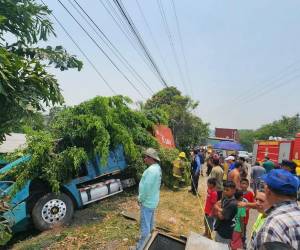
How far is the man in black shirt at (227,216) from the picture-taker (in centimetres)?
527

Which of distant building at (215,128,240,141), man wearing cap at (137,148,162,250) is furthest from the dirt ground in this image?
distant building at (215,128,240,141)

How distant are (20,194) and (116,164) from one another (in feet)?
10.9

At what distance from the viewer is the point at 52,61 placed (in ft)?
28.4

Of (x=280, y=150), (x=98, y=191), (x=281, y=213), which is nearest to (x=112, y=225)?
(x=98, y=191)

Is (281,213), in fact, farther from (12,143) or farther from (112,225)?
(12,143)

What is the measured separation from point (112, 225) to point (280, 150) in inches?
553

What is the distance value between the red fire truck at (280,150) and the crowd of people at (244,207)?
5.53 meters

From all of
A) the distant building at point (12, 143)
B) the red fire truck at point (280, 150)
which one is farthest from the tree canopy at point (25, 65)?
the red fire truck at point (280, 150)

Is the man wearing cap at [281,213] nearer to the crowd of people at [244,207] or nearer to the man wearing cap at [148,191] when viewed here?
the crowd of people at [244,207]

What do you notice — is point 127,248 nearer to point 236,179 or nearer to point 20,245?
point 20,245

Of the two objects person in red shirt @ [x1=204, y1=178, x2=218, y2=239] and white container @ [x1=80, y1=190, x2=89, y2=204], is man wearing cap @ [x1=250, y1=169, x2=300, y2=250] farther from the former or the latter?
white container @ [x1=80, y1=190, x2=89, y2=204]

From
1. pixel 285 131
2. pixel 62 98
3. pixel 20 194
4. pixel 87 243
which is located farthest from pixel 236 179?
pixel 285 131

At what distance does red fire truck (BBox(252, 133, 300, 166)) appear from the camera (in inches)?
661

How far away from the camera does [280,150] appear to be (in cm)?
1959
